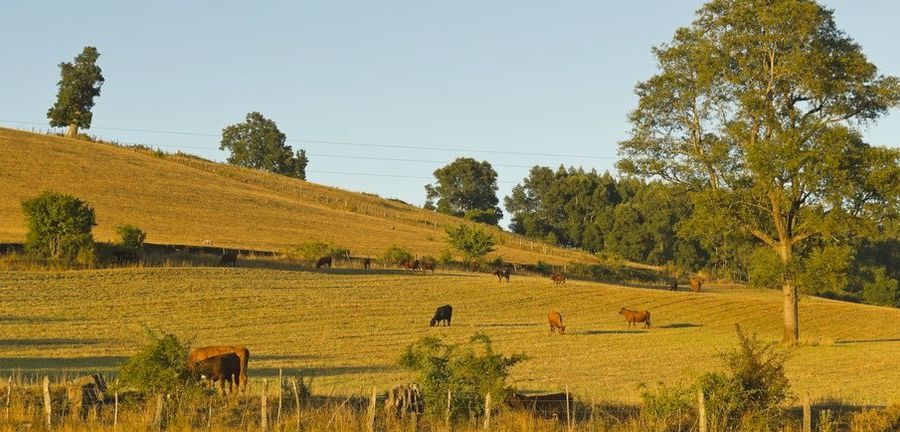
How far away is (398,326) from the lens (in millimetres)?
43031

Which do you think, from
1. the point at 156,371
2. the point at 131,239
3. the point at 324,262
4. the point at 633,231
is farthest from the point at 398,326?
the point at 633,231

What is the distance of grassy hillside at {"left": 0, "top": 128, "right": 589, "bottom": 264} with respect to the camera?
7625 cm

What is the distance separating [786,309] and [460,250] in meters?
36.3

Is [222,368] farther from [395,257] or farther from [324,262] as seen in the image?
[395,257]

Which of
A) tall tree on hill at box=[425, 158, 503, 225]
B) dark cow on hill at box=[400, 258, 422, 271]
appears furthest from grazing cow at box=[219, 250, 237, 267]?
tall tree on hill at box=[425, 158, 503, 225]

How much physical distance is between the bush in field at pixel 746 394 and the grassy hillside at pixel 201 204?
47458 millimetres

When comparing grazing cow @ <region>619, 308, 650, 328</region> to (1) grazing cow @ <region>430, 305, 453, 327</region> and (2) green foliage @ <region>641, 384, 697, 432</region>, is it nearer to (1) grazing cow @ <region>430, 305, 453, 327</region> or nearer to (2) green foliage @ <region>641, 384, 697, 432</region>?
(1) grazing cow @ <region>430, 305, 453, 327</region>

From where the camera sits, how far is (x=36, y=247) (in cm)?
5200

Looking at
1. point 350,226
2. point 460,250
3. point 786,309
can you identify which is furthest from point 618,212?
point 786,309

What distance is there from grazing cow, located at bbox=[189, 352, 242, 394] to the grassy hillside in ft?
125

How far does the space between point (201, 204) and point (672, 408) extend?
76.0 meters

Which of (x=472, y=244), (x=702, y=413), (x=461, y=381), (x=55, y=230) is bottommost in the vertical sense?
(x=702, y=413)

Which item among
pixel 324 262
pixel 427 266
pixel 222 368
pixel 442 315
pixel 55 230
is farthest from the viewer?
pixel 427 266

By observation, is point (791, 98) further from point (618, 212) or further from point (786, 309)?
point (618, 212)
